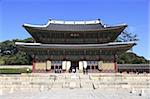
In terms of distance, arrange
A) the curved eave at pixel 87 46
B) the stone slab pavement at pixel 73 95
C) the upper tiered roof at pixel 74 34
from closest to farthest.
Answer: the stone slab pavement at pixel 73 95
the curved eave at pixel 87 46
the upper tiered roof at pixel 74 34

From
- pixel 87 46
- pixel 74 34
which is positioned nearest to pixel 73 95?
pixel 87 46

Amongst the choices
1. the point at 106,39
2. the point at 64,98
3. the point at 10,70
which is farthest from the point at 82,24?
the point at 64,98

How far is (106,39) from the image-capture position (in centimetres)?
3316

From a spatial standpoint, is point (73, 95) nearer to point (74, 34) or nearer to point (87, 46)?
point (87, 46)

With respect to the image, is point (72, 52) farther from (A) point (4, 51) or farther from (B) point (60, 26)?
(A) point (4, 51)

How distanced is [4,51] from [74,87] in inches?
2115

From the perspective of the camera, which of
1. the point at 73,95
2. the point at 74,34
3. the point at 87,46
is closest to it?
the point at 73,95

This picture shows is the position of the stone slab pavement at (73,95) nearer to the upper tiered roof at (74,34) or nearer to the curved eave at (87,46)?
the curved eave at (87,46)

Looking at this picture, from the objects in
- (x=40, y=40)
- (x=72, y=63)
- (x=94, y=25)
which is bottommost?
(x=72, y=63)

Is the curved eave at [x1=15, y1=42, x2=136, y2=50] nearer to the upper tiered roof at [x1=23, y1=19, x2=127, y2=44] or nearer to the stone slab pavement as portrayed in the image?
the upper tiered roof at [x1=23, y1=19, x2=127, y2=44]

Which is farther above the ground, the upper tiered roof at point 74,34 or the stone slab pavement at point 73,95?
the upper tiered roof at point 74,34

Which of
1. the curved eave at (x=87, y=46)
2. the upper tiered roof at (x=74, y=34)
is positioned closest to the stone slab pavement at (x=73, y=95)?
the curved eave at (x=87, y=46)

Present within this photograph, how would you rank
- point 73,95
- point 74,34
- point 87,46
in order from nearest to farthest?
1. point 73,95
2. point 87,46
3. point 74,34

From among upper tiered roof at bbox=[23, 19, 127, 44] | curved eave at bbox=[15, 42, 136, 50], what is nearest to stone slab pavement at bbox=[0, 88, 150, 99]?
curved eave at bbox=[15, 42, 136, 50]
